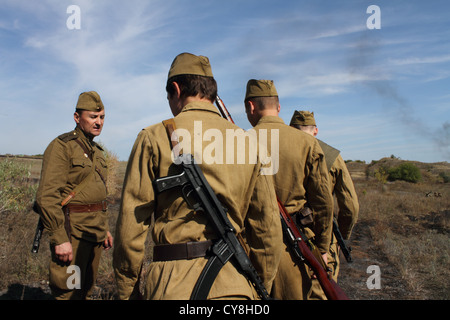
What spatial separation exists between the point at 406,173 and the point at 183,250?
32.4 m

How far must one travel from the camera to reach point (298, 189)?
9.57 ft

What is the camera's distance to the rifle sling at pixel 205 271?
5.42ft

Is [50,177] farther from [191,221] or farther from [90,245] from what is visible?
[191,221]

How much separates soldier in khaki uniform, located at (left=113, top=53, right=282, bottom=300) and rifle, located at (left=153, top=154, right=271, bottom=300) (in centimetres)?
5

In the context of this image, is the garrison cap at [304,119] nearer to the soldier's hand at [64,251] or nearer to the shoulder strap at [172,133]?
the shoulder strap at [172,133]

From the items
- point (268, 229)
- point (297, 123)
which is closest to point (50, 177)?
point (268, 229)

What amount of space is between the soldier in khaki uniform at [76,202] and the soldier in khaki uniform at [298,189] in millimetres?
1773

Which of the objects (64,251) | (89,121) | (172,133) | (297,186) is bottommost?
(64,251)

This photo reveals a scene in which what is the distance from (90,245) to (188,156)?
2.19 meters

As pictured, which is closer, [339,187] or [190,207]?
[190,207]

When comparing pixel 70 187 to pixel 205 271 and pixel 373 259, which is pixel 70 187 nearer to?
pixel 205 271

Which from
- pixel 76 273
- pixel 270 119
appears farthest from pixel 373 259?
pixel 76 273

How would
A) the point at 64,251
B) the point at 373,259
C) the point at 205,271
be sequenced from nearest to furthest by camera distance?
the point at 205,271, the point at 64,251, the point at 373,259

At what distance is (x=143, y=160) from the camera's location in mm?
1791
